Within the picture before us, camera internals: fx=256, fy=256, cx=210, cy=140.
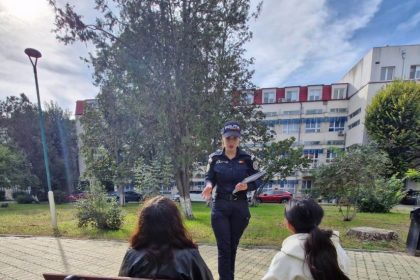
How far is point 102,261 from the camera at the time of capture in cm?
441

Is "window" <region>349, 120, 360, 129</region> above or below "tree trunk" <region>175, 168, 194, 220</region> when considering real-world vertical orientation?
above

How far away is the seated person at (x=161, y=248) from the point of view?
1535mm

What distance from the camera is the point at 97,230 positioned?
673cm

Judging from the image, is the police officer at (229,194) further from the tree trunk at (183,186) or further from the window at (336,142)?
the window at (336,142)

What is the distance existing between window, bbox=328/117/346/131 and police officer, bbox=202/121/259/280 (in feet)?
116

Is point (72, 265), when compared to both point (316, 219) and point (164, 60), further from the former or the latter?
point (164, 60)

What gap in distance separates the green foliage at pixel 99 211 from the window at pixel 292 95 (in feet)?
109

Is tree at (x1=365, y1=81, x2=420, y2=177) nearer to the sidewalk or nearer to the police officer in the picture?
the sidewalk

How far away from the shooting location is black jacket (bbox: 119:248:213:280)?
1.53m

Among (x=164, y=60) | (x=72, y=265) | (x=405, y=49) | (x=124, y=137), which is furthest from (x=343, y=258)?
(x=405, y=49)

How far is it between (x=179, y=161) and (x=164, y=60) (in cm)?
351

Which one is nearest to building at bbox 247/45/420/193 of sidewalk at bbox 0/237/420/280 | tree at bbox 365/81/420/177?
tree at bbox 365/81/420/177

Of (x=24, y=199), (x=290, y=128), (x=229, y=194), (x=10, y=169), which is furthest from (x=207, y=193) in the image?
(x=290, y=128)

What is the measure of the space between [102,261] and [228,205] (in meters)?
2.88
